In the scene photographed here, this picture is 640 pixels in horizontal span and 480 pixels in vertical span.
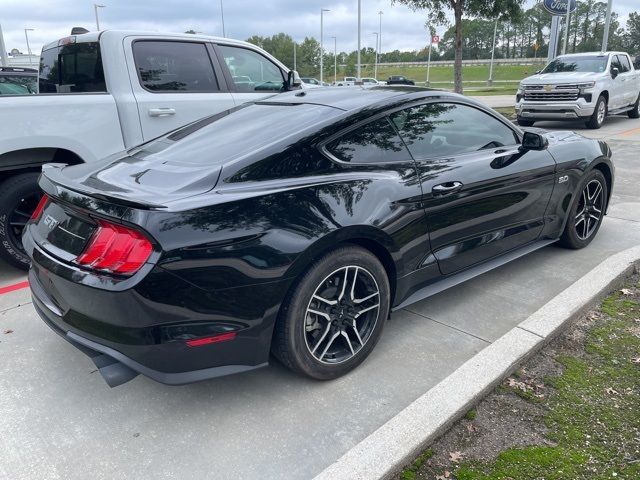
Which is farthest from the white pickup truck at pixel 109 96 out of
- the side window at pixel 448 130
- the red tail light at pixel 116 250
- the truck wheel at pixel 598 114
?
the truck wheel at pixel 598 114

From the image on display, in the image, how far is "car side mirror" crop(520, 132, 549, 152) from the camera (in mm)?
3781

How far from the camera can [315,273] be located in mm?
2531

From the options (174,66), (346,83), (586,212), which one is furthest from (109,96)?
(346,83)

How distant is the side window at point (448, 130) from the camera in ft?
10.5

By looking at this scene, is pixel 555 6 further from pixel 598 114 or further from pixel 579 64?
pixel 598 114

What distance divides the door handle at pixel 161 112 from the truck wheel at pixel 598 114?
457 inches

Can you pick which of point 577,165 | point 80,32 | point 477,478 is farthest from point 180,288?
point 80,32

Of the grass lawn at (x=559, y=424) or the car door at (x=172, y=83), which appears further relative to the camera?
the car door at (x=172, y=83)

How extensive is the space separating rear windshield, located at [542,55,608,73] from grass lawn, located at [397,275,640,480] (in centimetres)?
1260

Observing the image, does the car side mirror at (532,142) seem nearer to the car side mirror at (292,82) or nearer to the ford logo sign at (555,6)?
the car side mirror at (292,82)

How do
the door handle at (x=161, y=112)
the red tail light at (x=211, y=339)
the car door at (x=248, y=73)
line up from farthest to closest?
the car door at (x=248, y=73) → the door handle at (x=161, y=112) → the red tail light at (x=211, y=339)

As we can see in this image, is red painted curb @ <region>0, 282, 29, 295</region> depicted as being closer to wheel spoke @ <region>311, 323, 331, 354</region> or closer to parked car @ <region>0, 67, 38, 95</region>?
wheel spoke @ <region>311, 323, 331, 354</region>

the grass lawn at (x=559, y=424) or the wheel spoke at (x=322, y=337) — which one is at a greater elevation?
the wheel spoke at (x=322, y=337)

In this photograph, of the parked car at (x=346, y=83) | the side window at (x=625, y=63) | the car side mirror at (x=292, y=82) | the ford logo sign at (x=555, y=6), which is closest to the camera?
the parked car at (x=346, y=83)
